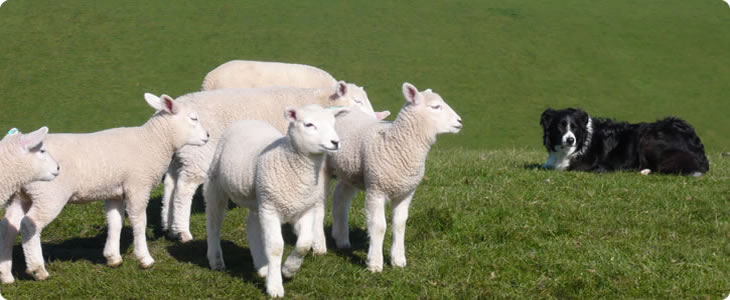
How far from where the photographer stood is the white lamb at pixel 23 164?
18.3ft

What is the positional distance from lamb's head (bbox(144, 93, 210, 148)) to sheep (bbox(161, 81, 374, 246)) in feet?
3.42

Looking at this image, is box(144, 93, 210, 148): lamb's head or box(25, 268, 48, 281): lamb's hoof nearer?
box(25, 268, 48, 281): lamb's hoof

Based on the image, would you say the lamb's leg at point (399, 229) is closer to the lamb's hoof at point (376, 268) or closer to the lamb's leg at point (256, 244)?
the lamb's hoof at point (376, 268)

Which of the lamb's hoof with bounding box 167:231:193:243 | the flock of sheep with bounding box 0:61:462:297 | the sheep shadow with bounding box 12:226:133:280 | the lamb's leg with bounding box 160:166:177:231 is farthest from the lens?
the lamb's leg with bounding box 160:166:177:231

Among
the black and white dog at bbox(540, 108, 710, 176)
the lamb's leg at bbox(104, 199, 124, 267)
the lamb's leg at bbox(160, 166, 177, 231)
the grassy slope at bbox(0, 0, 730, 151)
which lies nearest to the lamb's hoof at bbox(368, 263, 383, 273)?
the lamb's leg at bbox(104, 199, 124, 267)

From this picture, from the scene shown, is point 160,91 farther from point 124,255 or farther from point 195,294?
point 195,294

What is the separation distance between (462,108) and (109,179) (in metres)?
15.6

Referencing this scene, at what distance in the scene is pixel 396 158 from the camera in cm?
604

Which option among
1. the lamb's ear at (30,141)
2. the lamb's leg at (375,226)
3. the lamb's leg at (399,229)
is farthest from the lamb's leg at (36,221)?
the lamb's leg at (399,229)

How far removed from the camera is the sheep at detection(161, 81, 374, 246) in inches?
307

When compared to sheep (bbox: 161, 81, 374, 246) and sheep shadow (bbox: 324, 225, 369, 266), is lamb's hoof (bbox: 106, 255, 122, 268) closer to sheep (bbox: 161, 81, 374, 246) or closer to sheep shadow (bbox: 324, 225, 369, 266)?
sheep (bbox: 161, 81, 374, 246)

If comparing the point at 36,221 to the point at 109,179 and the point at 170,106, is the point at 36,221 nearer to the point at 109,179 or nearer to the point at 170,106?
the point at 109,179

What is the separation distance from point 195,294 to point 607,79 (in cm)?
1997

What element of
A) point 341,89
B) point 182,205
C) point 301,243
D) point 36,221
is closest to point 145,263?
point 36,221
